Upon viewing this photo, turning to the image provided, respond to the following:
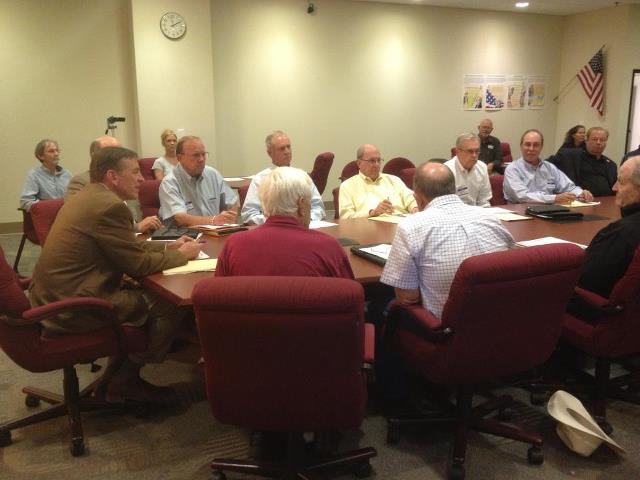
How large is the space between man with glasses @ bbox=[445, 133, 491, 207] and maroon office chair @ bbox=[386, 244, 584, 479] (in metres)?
2.32

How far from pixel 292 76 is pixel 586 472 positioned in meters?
6.25

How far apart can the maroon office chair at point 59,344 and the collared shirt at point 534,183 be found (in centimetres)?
329

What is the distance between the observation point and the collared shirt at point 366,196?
4145 mm

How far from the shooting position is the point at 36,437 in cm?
244

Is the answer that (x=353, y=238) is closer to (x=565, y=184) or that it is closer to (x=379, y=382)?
(x=379, y=382)

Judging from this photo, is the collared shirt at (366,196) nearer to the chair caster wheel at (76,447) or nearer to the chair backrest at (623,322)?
the chair backrest at (623,322)

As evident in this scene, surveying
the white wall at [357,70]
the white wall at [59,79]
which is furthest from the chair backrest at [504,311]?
the white wall at [59,79]

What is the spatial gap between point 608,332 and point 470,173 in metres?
2.25

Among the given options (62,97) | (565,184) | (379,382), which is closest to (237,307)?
(379,382)

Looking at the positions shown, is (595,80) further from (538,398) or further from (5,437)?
(5,437)

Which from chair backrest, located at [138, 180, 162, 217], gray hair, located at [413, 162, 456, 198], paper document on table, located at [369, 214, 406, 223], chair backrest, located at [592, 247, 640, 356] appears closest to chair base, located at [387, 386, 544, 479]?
chair backrest, located at [592, 247, 640, 356]

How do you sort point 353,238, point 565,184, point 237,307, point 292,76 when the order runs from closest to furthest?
1. point 237,307
2. point 353,238
3. point 565,184
4. point 292,76

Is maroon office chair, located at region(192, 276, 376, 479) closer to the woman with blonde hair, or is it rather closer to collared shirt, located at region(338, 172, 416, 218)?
collared shirt, located at region(338, 172, 416, 218)

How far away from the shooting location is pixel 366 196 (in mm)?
4164
